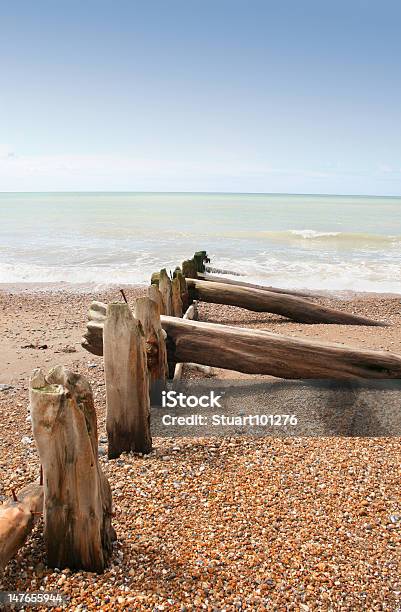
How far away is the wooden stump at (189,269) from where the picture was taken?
879 cm

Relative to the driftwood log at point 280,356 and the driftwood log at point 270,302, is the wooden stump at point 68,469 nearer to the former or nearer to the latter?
the driftwood log at point 280,356

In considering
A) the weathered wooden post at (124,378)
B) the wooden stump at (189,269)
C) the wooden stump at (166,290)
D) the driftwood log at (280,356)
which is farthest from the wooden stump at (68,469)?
the wooden stump at (189,269)

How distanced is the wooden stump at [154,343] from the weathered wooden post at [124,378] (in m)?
0.70

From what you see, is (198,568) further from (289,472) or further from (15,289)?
(15,289)

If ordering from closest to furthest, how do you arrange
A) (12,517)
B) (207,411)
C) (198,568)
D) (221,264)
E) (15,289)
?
(12,517) → (198,568) → (207,411) → (15,289) → (221,264)

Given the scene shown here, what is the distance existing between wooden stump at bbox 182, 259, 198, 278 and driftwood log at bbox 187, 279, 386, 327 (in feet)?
1.86

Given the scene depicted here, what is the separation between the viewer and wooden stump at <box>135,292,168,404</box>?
4.14m

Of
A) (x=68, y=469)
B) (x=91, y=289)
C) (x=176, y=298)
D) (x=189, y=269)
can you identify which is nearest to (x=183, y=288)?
(x=176, y=298)

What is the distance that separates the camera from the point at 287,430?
4094 millimetres

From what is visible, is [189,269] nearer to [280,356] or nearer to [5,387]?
[5,387]

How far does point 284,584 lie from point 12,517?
1301 mm

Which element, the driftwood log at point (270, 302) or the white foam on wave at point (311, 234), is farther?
the white foam on wave at point (311, 234)

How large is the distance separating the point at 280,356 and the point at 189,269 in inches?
174

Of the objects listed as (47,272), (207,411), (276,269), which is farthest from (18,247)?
(207,411)
